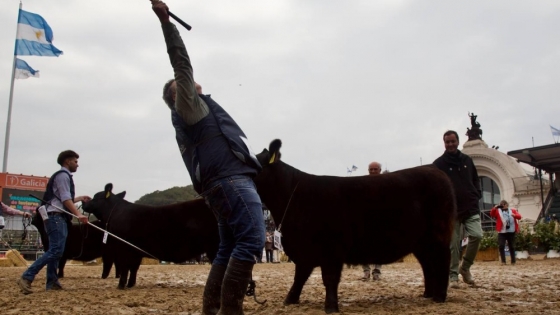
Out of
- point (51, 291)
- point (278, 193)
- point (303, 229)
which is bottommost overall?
point (51, 291)

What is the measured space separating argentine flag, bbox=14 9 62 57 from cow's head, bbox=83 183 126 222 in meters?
17.1

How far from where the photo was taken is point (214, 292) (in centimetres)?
401

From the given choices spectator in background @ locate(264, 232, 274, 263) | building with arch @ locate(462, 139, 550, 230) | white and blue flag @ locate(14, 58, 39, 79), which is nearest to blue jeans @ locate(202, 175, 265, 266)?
spectator in background @ locate(264, 232, 274, 263)

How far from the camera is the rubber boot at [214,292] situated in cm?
398

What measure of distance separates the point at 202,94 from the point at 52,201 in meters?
4.35

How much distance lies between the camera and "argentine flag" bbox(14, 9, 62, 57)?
2416cm

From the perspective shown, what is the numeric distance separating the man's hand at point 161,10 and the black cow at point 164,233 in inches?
178

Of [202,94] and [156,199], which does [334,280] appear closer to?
[202,94]

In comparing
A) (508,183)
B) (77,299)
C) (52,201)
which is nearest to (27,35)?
(52,201)

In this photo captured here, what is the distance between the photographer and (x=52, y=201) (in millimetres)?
7453

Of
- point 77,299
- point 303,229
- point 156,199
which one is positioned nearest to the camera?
point 303,229

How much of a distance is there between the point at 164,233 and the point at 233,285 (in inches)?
190

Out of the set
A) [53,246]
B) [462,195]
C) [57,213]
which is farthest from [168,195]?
[462,195]

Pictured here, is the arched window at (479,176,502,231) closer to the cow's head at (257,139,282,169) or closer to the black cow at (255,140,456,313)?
the black cow at (255,140,456,313)
